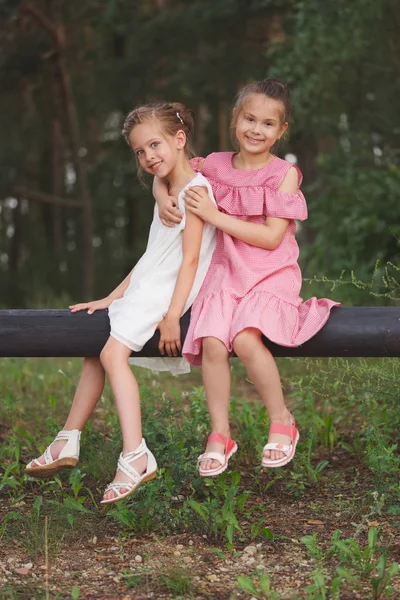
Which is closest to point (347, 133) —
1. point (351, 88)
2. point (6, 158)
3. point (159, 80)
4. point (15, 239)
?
point (351, 88)

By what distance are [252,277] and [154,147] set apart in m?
0.62

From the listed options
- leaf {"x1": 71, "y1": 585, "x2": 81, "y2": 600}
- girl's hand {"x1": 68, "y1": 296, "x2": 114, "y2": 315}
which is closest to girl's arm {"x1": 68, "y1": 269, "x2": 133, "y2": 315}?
girl's hand {"x1": 68, "y1": 296, "x2": 114, "y2": 315}

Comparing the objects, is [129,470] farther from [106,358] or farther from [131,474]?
[106,358]

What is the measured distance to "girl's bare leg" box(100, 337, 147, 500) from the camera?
3.21 metres

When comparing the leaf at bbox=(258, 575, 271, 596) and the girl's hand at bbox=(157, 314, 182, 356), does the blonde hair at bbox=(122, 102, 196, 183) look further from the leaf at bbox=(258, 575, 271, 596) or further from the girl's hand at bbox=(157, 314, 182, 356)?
the leaf at bbox=(258, 575, 271, 596)

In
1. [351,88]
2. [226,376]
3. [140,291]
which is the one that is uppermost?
[351,88]

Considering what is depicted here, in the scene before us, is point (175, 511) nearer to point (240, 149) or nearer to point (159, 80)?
point (240, 149)

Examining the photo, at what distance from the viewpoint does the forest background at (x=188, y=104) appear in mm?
7609

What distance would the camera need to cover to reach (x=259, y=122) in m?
3.40

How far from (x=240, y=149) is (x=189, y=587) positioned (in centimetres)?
163

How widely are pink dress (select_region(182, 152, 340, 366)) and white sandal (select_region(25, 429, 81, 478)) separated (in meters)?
0.53

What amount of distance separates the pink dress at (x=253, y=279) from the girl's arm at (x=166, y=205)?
17 centimetres

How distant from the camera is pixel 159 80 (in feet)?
41.6

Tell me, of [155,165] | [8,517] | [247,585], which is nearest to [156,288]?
[155,165]
